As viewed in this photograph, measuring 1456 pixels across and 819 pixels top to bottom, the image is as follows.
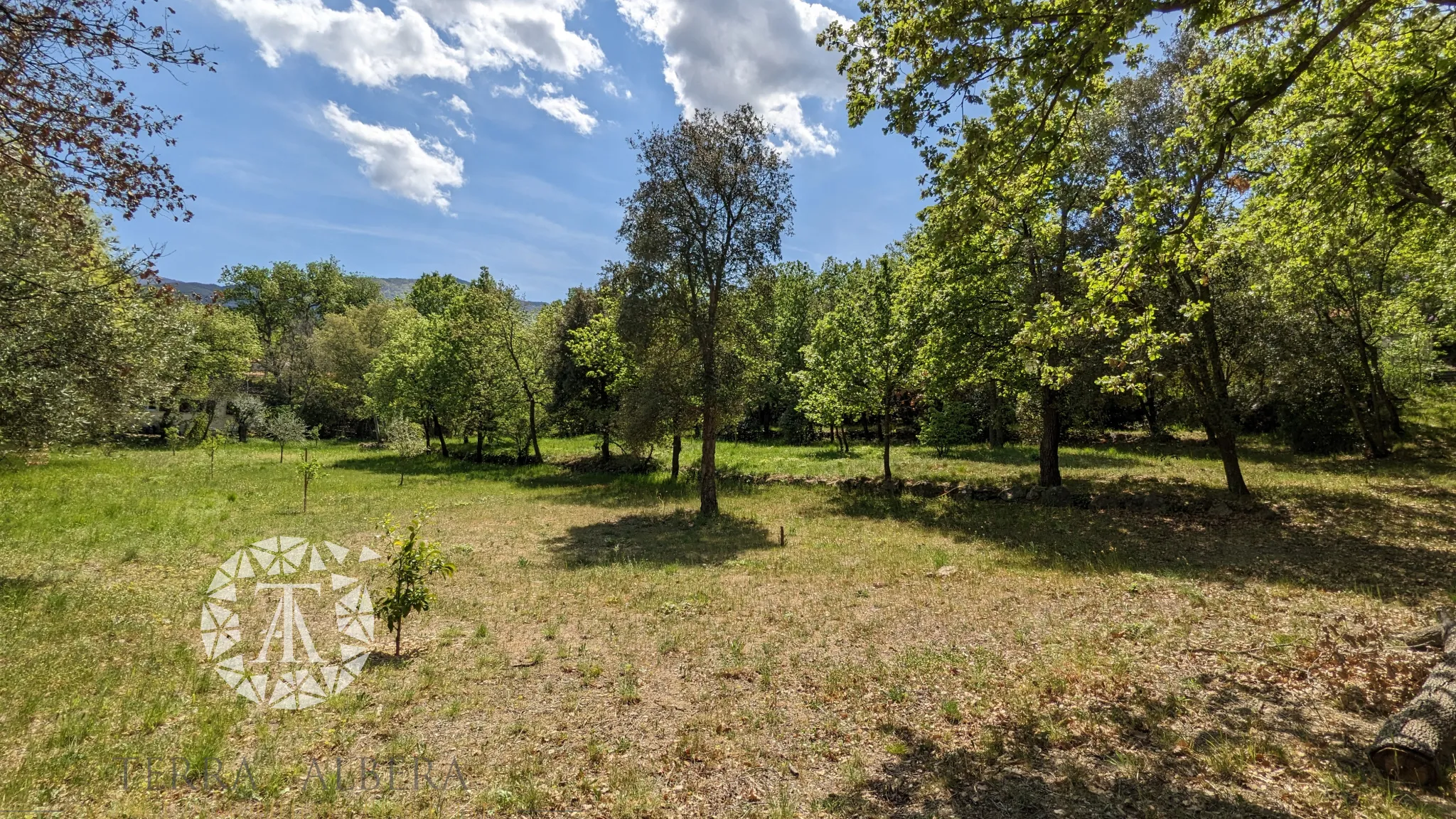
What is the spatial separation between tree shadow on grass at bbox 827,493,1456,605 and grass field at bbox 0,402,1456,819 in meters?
0.11

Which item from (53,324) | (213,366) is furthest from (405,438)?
(53,324)

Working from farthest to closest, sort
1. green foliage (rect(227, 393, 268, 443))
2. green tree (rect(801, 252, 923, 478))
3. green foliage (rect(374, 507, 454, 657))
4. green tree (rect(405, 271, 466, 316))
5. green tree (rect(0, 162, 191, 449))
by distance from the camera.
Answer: green tree (rect(405, 271, 466, 316)) → green foliage (rect(227, 393, 268, 443)) → green tree (rect(801, 252, 923, 478)) → green tree (rect(0, 162, 191, 449)) → green foliage (rect(374, 507, 454, 657))

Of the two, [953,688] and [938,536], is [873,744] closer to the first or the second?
[953,688]

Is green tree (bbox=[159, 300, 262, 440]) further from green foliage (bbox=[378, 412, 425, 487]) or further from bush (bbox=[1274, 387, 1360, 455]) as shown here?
bush (bbox=[1274, 387, 1360, 455])

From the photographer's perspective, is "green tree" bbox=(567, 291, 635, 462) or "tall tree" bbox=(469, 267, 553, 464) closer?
"green tree" bbox=(567, 291, 635, 462)

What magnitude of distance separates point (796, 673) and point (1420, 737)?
19.9ft

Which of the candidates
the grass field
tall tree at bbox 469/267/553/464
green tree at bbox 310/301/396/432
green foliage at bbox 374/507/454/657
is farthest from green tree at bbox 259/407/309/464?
green foliage at bbox 374/507/454/657

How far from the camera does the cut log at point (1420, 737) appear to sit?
15.7ft

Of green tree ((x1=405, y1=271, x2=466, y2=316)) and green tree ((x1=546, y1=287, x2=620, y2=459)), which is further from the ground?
green tree ((x1=405, y1=271, x2=466, y2=316))

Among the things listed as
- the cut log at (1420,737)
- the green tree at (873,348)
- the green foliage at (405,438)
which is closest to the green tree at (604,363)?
the green tree at (873,348)

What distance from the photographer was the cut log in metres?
4.79

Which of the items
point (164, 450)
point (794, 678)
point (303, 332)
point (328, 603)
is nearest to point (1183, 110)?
point (794, 678)

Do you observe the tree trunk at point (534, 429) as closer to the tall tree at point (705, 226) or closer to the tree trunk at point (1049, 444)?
the tall tree at point (705, 226)

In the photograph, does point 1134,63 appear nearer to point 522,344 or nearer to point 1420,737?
point 1420,737
